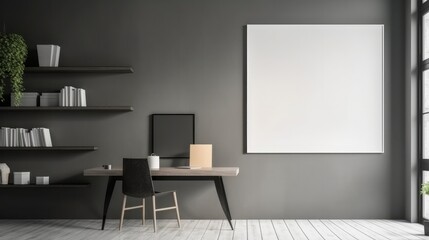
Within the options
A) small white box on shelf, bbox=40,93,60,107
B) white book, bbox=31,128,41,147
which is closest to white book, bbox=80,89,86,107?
small white box on shelf, bbox=40,93,60,107

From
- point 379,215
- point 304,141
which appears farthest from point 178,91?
point 379,215

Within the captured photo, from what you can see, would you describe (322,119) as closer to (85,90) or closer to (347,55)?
(347,55)

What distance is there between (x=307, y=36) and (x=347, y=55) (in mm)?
544

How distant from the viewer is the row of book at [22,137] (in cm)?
745

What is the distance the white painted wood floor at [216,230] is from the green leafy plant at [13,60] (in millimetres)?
1601

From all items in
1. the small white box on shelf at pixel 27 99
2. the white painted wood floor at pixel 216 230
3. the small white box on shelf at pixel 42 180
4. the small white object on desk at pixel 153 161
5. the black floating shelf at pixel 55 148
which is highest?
the small white box on shelf at pixel 27 99

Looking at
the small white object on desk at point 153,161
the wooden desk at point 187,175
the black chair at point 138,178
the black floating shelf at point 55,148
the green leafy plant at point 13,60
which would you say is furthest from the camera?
the black floating shelf at point 55,148

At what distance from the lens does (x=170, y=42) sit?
25.3 ft

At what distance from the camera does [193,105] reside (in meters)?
7.68

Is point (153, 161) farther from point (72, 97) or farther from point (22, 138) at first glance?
point (22, 138)

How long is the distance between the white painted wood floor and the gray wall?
0.93 feet

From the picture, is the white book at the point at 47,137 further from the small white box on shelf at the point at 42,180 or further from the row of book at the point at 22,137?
the small white box on shelf at the point at 42,180

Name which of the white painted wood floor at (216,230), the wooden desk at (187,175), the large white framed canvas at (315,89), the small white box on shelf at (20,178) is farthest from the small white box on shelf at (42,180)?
the large white framed canvas at (315,89)

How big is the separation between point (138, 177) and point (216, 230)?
1.04 m
